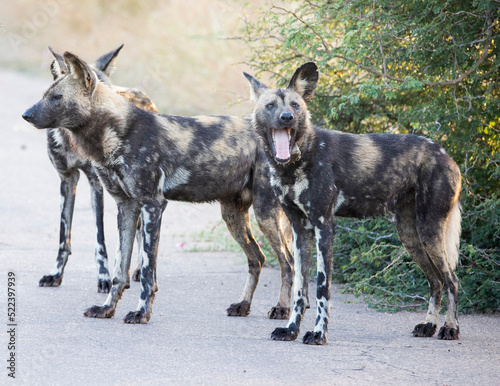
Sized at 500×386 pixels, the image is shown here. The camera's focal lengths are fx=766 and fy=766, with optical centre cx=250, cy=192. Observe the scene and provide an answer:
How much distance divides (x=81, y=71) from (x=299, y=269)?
2.04 meters

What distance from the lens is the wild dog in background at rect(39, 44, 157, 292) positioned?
629 cm

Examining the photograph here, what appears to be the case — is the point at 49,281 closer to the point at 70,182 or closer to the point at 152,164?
the point at 70,182

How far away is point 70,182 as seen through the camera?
6.62 metres

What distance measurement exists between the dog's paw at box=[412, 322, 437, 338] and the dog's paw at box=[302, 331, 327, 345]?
2.50 feet

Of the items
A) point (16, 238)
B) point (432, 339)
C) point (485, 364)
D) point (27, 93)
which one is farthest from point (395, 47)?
point (27, 93)

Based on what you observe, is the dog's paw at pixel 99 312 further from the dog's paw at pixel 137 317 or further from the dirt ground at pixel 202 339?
the dog's paw at pixel 137 317

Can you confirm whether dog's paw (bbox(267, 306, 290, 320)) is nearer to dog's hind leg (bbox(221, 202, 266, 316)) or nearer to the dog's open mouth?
dog's hind leg (bbox(221, 202, 266, 316))

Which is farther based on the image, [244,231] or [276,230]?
[244,231]

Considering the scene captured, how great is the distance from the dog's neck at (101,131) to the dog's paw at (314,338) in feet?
6.00

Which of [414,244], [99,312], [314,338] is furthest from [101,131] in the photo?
[414,244]

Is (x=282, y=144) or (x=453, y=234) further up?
(x=282, y=144)

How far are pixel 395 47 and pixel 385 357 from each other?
112 inches

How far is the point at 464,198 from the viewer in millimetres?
6145

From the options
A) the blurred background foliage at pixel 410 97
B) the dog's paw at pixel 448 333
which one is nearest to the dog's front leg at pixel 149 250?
the blurred background foliage at pixel 410 97
